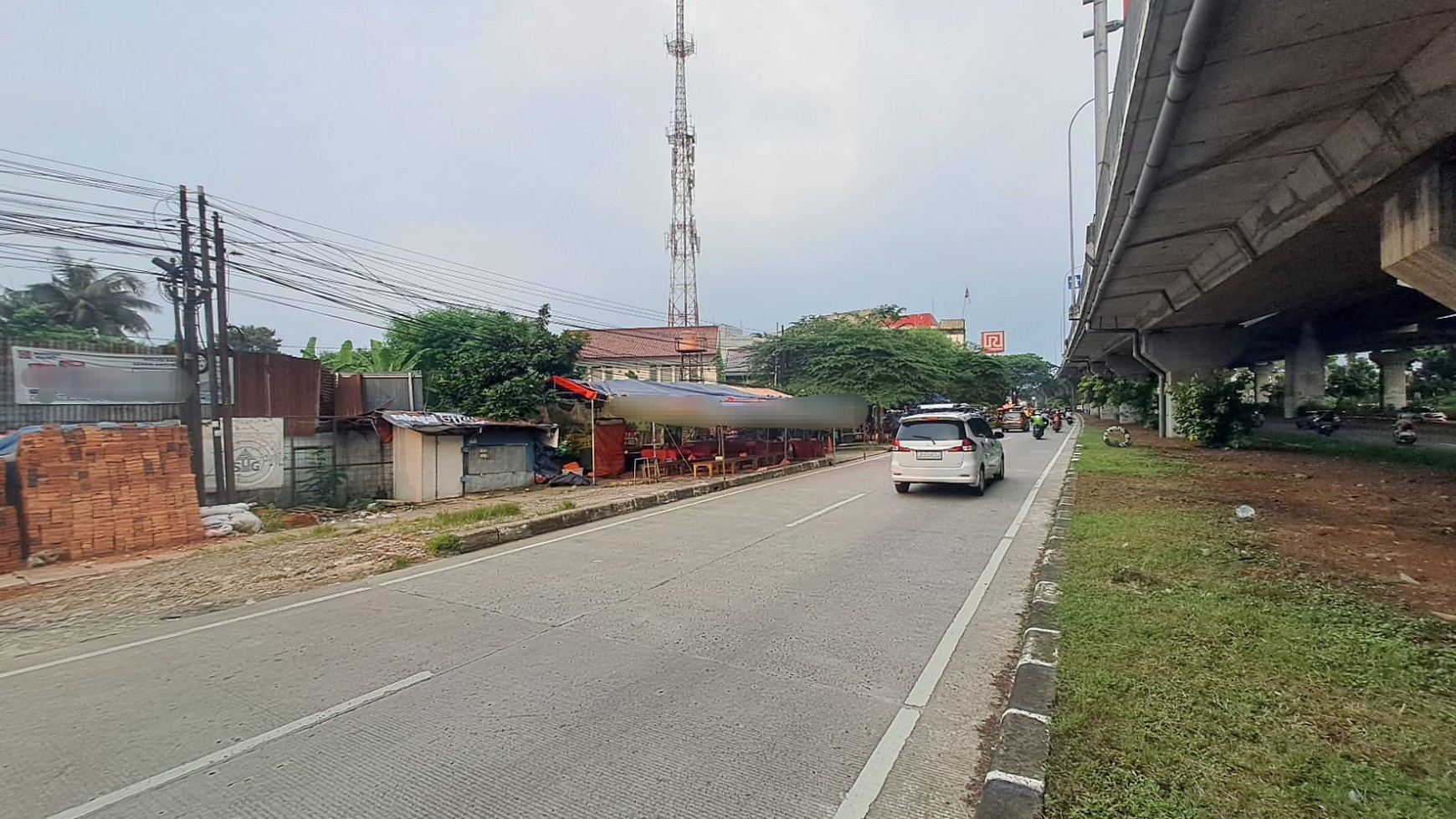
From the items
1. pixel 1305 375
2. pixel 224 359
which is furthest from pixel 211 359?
pixel 1305 375

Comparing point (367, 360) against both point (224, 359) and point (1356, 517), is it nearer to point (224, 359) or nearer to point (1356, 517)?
point (224, 359)

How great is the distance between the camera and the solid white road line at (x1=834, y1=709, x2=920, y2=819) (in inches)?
116

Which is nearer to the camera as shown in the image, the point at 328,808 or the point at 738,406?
the point at 328,808

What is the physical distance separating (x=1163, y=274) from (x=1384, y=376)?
4764 centimetres

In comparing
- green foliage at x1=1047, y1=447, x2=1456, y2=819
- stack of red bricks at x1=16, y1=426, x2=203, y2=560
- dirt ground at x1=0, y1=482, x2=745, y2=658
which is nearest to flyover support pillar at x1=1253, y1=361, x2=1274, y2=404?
green foliage at x1=1047, y1=447, x2=1456, y2=819

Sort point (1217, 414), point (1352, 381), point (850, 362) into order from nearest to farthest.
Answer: point (1217, 414), point (850, 362), point (1352, 381)

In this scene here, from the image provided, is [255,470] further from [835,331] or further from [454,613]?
[835,331]

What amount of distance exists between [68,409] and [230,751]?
549 inches

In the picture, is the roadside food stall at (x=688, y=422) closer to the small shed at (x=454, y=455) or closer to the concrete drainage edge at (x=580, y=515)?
the concrete drainage edge at (x=580, y=515)

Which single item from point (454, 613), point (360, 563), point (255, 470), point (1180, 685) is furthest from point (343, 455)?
point (1180, 685)

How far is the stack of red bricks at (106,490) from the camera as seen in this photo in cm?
952

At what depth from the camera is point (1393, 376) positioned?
46.2m

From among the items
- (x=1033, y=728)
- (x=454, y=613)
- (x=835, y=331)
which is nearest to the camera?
(x=1033, y=728)

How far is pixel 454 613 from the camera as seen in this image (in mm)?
6039
